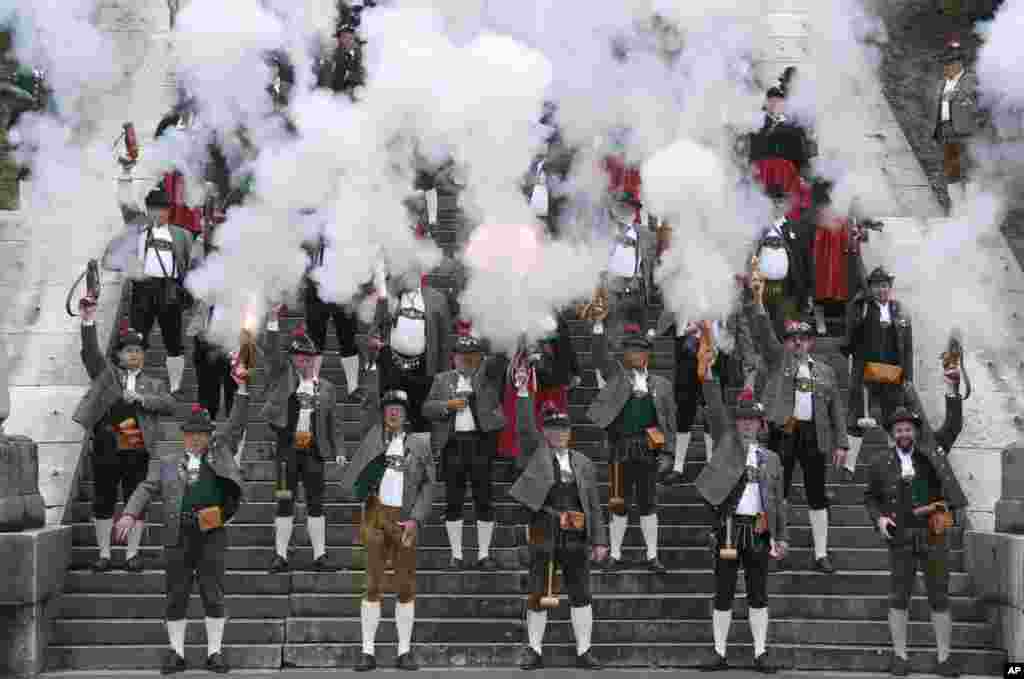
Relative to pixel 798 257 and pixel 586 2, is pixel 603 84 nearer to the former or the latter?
pixel 586 2

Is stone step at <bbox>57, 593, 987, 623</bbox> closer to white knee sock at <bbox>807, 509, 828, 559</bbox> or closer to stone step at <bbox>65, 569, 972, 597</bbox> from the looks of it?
stone step at <bbox>65, 569, 972, 597</bbox>

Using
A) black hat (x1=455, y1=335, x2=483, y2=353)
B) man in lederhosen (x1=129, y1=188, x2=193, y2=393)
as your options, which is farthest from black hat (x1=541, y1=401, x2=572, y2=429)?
man in lederhosen (x1=129, y1=188, x2=193, y2=393)

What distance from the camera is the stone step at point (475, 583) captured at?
18.5 metres

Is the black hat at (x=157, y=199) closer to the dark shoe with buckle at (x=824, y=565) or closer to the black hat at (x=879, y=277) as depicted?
the black hat at (x=879, y=277)

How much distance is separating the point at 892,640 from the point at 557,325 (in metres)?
4.51

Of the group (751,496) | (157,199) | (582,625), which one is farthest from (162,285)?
(751,496)

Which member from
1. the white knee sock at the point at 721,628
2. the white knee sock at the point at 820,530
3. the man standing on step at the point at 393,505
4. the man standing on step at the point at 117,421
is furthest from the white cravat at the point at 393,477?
the white knee sock at the point at 820,530

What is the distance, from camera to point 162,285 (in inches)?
821

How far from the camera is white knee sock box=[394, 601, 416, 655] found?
58.2 feet

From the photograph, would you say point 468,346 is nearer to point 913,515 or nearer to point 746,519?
point 746,519

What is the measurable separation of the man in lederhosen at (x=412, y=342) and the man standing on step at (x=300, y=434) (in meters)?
0.88

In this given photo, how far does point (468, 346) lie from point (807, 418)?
3.39 metres

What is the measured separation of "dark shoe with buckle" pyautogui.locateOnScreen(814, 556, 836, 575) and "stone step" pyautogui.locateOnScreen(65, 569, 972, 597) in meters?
0.07

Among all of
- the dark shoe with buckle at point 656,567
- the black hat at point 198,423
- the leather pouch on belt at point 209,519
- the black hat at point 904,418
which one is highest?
the black hat at point 904,418
